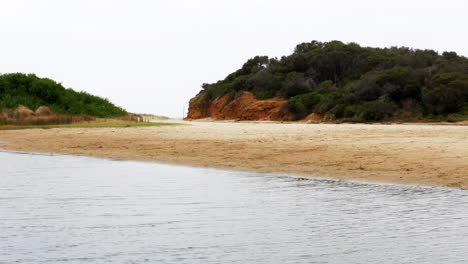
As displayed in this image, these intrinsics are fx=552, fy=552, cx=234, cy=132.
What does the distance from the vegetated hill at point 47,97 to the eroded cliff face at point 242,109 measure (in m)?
18.8

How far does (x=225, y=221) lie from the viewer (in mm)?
7004

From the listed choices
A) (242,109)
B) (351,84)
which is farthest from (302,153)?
(242,109)

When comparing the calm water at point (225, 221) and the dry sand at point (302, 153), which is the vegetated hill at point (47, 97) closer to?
the dry sand at point (302, 153)

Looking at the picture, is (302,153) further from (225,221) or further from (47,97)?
(47,97)

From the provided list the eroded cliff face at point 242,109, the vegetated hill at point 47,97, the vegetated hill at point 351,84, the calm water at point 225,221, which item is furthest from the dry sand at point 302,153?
the eroded cliff face at point 242,109

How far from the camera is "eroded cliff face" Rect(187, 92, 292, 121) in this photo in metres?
57.3

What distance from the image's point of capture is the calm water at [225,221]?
5395 mm

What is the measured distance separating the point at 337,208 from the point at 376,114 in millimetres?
36240

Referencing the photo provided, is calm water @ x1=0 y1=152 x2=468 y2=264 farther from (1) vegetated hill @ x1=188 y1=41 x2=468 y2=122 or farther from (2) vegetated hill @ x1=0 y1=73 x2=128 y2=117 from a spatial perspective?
(1) vegetated hill @ x1=188 y1=41 x2=468 y2=122

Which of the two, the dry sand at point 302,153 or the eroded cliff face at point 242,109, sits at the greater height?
the eroded cliff face at point 242,109

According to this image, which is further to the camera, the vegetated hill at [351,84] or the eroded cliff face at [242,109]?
the eroded cliff face at [242,109]

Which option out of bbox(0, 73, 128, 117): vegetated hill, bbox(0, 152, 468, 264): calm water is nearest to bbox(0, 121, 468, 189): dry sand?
bbox(0, 152, 468, 264): calm water

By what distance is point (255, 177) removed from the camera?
39.3 feet

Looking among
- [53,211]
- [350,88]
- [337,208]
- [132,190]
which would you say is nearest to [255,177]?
[132,190]
